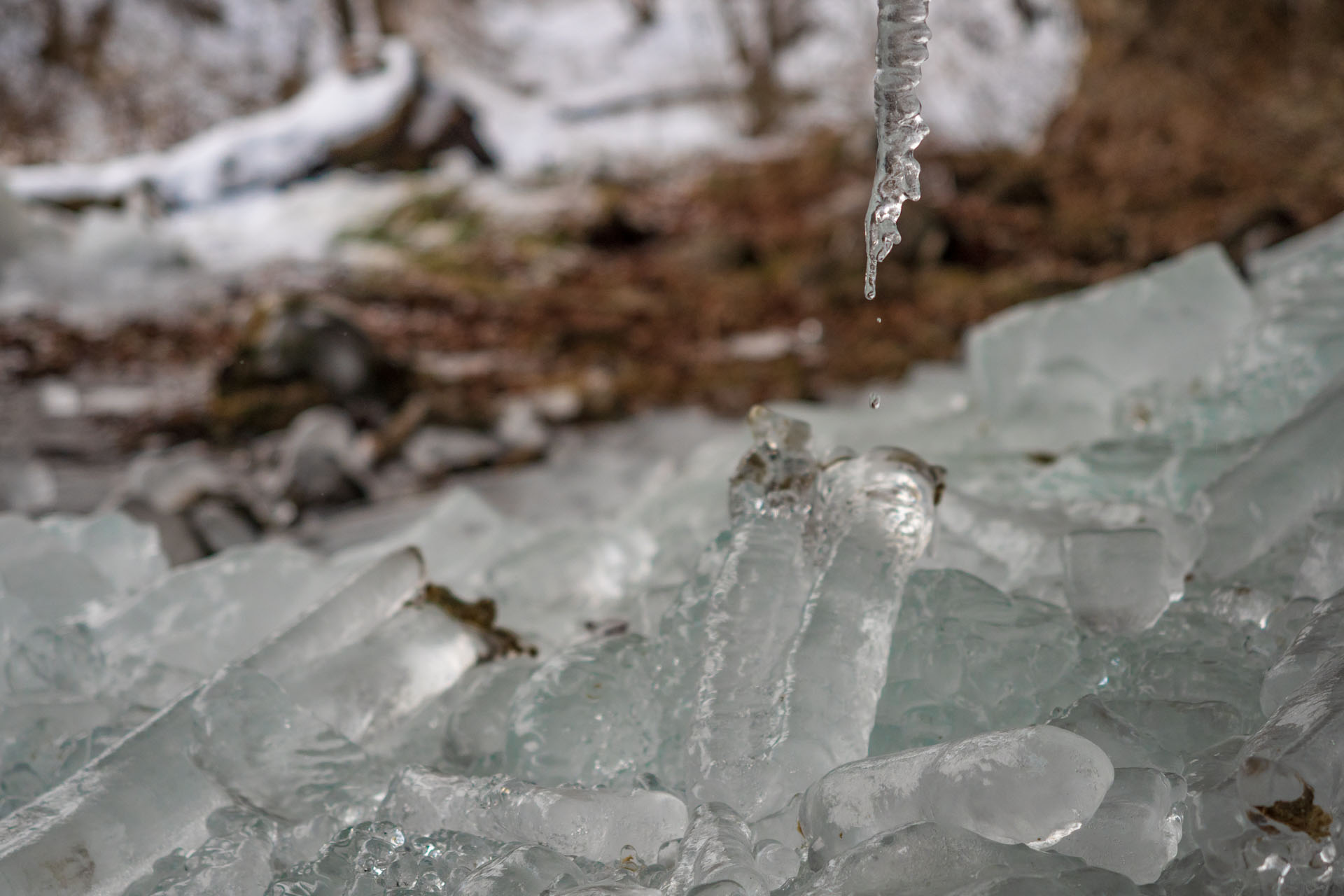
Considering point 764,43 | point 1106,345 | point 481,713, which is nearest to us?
point 481,713

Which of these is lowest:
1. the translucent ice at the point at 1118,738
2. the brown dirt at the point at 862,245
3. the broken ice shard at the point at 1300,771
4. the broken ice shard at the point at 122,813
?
the brown dirt at the point at 862,245

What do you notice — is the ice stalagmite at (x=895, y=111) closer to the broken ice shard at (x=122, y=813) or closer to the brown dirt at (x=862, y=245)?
the broken ice shard at (x=122, y=813)

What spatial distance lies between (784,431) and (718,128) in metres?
9.07

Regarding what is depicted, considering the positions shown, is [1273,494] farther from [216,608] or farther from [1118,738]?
[216,608]

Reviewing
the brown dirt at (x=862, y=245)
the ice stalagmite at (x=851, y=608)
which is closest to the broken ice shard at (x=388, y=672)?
the ice stalagmite at (x=851, y=608)

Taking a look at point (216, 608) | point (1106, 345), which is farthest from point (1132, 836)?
point (1106, 345)

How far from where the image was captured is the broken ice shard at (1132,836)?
624 millimetres

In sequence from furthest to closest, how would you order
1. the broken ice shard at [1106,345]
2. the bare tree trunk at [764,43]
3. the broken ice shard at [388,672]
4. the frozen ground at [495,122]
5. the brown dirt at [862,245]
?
the bare tree trunk at [764,43] < the frozen ground at [495,122] < the brown dirt at [862,245] < the broken ice shard at [1106,345] < the broken ice shard at [388,672]

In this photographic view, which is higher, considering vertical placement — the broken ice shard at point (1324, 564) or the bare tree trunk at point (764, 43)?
the broken ice shard at point (1324, 564)

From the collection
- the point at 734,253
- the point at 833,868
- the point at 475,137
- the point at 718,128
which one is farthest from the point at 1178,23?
the point at 833,868

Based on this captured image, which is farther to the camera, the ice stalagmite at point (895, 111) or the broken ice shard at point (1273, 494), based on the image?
the broken ice shard at point (1273, 494)

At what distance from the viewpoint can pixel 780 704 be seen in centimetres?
78

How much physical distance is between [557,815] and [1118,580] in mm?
527

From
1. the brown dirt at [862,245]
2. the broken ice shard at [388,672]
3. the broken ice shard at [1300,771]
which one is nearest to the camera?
the broken ice shard at [1300,771]
